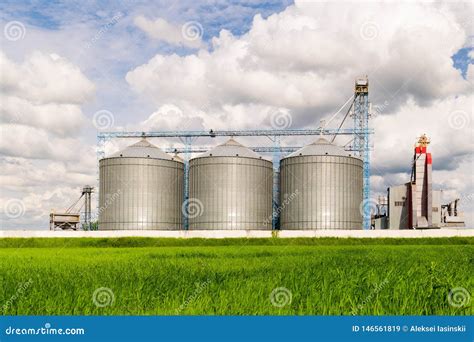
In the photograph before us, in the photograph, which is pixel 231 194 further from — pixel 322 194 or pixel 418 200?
pixel 418 200

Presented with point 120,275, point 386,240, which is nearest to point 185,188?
point 386,240

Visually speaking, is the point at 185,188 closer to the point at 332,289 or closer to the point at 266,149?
the point at 266,149

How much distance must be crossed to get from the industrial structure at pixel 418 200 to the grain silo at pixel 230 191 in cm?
1685

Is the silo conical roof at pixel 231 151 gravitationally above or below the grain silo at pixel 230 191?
above

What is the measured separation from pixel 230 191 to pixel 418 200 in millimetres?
24047

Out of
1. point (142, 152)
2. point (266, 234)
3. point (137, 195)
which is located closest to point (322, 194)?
point (266, 234)

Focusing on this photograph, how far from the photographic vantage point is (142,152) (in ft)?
208

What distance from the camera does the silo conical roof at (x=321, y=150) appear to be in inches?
2436

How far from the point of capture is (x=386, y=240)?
48.8 metres

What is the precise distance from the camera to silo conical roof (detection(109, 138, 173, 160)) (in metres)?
62.8

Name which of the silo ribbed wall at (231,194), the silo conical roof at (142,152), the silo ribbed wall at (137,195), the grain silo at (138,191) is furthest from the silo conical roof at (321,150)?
the silo conical roof at (142,152)

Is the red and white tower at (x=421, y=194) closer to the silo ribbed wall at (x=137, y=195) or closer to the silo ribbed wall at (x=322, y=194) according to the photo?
the silo ribbed wall at (x=322, y=194)

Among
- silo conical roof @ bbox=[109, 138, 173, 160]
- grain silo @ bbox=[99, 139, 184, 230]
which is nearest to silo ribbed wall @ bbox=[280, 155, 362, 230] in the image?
grain silo @ bbox=[99, 139, 184, 230]

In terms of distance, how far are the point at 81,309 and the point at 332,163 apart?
5637cm
